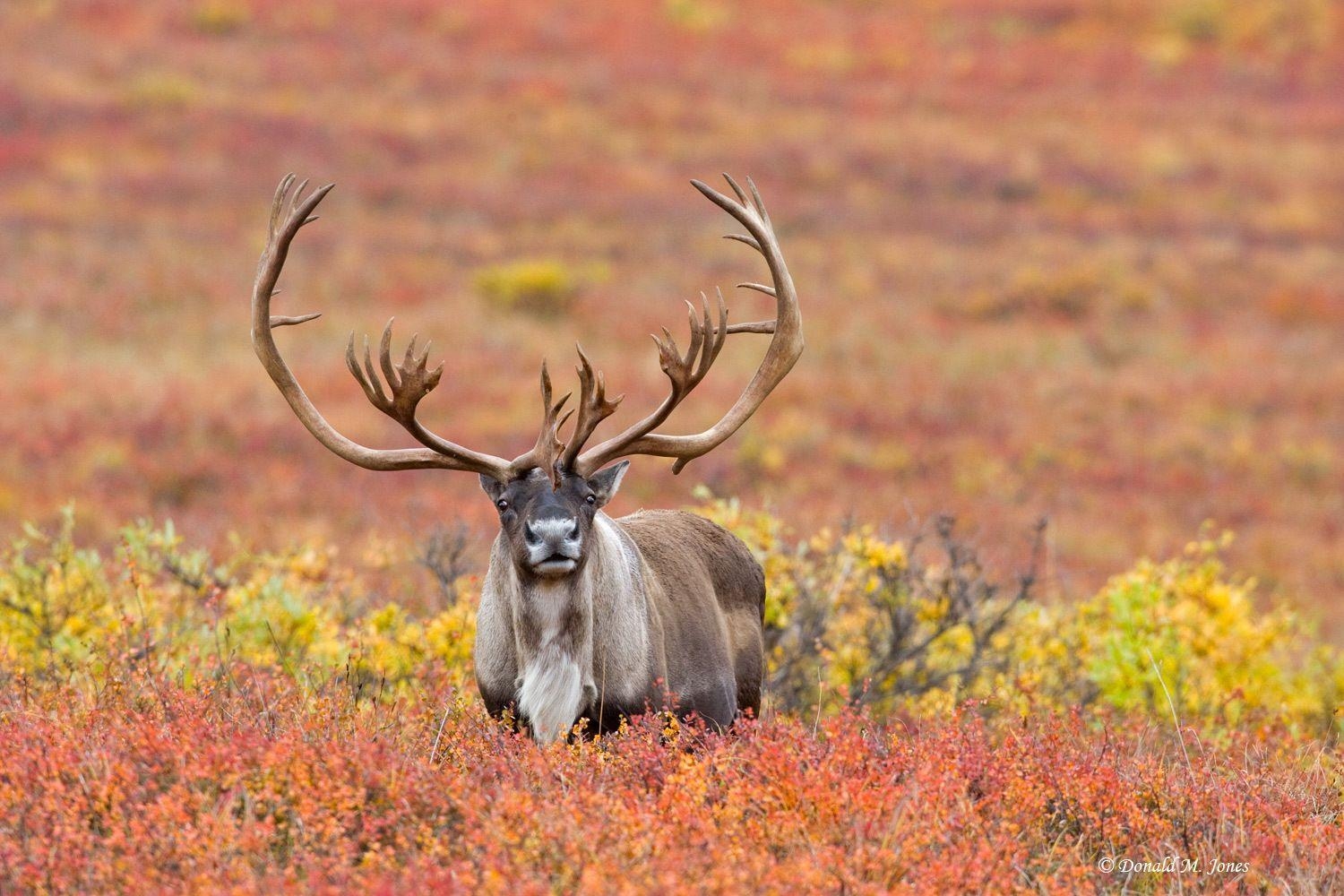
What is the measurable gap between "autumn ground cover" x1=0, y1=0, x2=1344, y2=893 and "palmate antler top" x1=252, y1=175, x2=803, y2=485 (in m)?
1.03

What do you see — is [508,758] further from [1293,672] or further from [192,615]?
[1293,672]

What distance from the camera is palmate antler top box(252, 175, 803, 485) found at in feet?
21.0

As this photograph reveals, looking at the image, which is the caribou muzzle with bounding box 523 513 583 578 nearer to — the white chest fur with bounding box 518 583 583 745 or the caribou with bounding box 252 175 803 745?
the caribou with bounding box 252 175 803 745

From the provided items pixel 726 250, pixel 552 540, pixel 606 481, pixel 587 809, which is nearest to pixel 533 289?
pixel 726 250

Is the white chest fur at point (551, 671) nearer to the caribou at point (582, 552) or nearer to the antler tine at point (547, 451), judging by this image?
the caribou at point (582, 552)

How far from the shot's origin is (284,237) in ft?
21.5

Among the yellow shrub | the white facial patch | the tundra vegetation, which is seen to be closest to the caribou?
the white facial patch

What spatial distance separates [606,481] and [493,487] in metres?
0.48

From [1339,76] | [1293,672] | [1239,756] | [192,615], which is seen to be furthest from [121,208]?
[1339,76]

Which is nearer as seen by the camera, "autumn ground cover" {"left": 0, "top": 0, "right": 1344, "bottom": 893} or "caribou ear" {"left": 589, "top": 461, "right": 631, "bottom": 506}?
"autumn ground cover" {"left": 0, "top": 0, "right": 1344, "bottom": 893}

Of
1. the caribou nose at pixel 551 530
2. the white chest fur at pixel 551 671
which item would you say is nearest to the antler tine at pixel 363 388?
the caribou nose at pixel 551 530

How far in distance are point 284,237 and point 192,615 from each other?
336cm

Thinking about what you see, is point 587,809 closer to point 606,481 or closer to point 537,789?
point 537,789

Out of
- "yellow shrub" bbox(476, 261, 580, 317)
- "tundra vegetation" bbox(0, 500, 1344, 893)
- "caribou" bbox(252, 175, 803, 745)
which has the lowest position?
"tundra vegetation" bbox(0, 500, 1344, 893)
